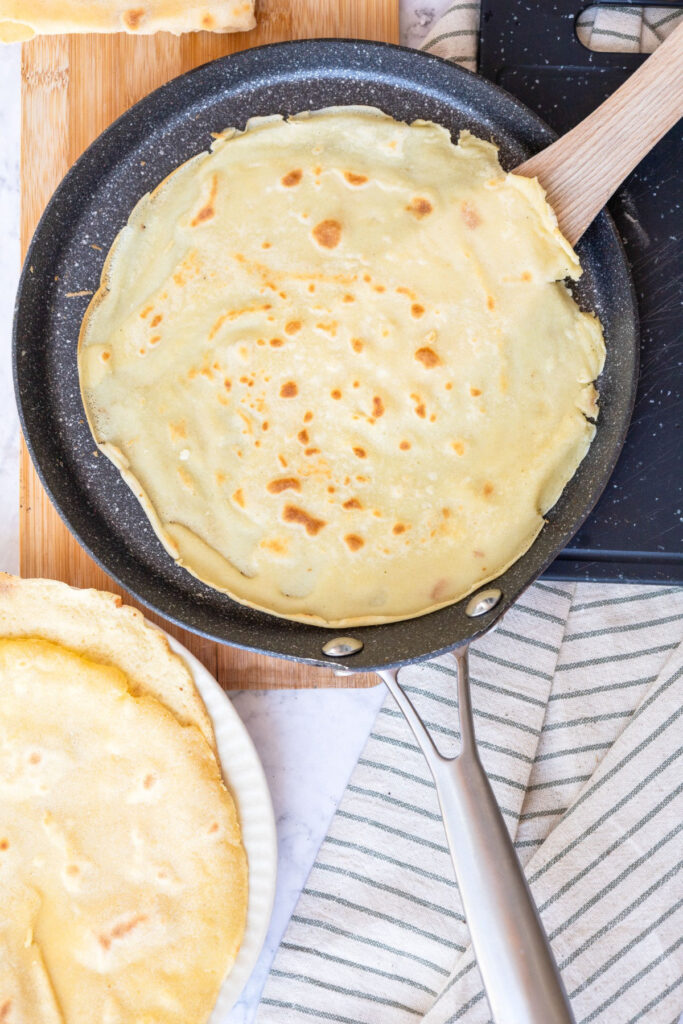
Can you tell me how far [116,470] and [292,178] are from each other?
0.43 meters

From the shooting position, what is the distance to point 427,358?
1075 mm

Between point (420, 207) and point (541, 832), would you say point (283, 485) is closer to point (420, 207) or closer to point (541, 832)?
point (420, 207)

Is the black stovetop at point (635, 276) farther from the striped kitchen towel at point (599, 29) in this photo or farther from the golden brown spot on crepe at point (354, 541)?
the golden brown spot on crepe at point (354, 541)

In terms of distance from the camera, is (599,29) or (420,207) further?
(599,29)

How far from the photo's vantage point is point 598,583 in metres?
1.23

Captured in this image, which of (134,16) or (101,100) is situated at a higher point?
(134,16)

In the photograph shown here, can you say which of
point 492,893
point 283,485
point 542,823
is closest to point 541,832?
point 542,823

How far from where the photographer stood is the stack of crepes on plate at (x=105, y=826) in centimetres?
114

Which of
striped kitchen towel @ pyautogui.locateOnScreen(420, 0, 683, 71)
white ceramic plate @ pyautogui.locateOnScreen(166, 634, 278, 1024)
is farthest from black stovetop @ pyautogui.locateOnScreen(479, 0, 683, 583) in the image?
white ceramic plate @ pyautogui.locateOnScreen(166, 634, 278, 1024)

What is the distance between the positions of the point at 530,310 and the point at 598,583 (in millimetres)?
398

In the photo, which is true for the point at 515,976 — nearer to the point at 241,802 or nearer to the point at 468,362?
the point at 241,802

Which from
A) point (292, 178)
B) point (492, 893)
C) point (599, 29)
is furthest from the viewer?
point (599, 29)

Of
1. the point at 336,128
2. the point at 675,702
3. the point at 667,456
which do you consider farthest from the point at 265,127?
the point at 675,702

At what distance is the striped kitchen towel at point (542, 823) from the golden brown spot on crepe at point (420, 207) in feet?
0.95
